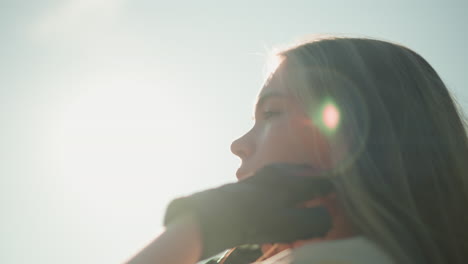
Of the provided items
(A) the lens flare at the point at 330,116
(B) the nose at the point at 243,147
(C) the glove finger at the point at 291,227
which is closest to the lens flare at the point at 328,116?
(A) the lens flare at the point at 330,116

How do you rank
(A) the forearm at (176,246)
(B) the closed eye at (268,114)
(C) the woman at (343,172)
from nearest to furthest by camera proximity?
(A) the forearm at (176,246), (C) the woman at (343,172), (B) the closed eye at (268,114)

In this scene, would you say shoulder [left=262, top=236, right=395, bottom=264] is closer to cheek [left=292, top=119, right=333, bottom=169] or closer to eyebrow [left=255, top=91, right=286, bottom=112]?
cheek [left=292, top=119, right=333, bottom=169]

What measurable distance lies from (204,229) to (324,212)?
488 millimetres

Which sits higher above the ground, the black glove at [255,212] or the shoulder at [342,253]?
the black glove at [255,212]

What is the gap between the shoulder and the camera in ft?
5.09

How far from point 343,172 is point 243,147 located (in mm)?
711

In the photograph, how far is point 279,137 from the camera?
2.28 m

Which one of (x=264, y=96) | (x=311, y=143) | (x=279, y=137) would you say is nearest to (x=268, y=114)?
(x=264, y=96)

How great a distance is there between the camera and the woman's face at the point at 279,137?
87.3 inches

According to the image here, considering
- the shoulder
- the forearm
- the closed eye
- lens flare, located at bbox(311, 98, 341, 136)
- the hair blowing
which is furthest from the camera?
the closed eye

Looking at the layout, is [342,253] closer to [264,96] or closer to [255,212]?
[255,212]

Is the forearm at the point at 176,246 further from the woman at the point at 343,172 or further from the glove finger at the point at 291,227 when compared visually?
the glove finger at the point at 291,227

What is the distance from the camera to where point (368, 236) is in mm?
1778

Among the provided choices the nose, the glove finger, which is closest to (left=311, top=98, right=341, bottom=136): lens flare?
the nose
